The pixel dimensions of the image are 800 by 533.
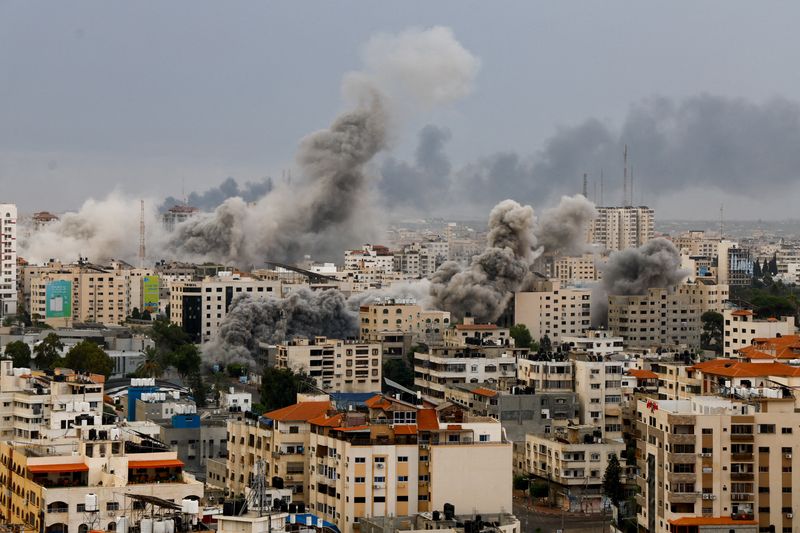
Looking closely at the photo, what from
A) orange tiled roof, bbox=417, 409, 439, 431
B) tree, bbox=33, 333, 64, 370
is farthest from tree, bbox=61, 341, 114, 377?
orange tiled roof, bbox=417, 409, 439, 431

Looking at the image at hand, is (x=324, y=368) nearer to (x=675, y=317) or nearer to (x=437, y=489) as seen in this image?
(x=675, y=317)

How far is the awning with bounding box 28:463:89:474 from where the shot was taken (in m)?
32.8

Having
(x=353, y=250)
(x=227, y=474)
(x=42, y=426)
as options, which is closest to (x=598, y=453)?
(x=227, y=474)

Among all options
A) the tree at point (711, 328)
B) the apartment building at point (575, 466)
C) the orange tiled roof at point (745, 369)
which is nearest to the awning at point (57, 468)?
the apartment building at point (575, 466)

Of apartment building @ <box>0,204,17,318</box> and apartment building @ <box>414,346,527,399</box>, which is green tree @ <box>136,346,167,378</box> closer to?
apartment building @ <box>414,346,527,399</box>

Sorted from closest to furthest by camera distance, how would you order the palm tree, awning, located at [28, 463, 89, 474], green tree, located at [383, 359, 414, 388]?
awning, located at [28, 463, 89, 474]
the palm tree
green tree, located at [383, 359, 414, 388]

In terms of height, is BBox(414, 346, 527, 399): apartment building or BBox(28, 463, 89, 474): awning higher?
BBox(414, 346, 527, 399): apartment building

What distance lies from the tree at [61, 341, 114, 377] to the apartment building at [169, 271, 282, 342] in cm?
2321

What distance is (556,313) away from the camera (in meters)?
90.3

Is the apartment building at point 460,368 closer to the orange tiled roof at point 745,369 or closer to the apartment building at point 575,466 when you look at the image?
the orange tiled roof at point 745,369

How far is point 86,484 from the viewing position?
32.9m

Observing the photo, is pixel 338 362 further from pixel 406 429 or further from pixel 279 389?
pixel 406 429

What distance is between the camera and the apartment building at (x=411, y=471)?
37344 mm

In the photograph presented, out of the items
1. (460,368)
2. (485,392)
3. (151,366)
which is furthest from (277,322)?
(485,392)
